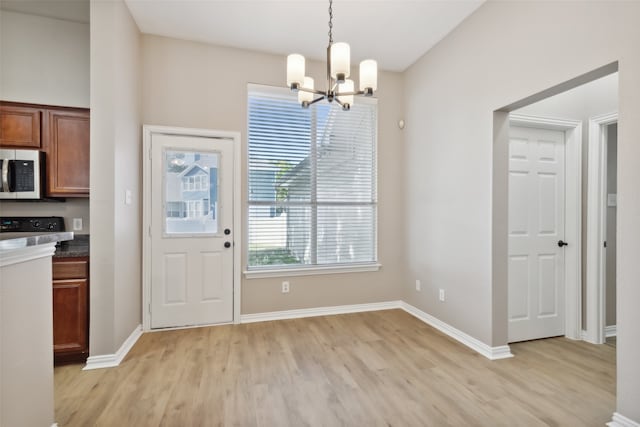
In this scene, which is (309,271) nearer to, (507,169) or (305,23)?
(507,169)

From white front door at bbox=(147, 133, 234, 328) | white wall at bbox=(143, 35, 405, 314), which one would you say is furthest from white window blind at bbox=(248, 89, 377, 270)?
white front door at bbox=(147, 133, 234, 328)

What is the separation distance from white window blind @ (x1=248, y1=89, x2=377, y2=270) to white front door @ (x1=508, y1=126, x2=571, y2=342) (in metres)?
1.56

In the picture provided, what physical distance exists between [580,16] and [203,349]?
383cm

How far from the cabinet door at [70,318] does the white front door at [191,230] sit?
75 cm

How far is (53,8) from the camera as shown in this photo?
9.27ft

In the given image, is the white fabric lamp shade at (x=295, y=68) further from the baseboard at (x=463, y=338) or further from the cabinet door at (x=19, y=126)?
the baseboard at (x=463, y=338)

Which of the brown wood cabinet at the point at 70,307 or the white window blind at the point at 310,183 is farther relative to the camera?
the white window blind at the point at 310,183

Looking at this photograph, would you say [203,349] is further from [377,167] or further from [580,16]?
[580,16]

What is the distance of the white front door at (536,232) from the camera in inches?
116

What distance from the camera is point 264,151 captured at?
3529 mm

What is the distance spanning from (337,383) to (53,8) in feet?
13.7

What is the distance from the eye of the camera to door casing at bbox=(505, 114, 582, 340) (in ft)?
9.75

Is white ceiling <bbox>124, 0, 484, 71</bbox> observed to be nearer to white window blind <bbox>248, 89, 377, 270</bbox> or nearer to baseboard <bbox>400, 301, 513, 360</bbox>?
white window blind <bbox>248, 89, 377, 270</bbox>

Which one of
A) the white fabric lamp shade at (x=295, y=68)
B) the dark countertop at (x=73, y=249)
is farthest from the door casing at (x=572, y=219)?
the dark countertop at (x=73, y=249)
